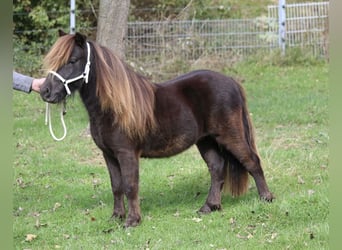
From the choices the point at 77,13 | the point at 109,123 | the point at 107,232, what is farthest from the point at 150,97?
the point at 77,13

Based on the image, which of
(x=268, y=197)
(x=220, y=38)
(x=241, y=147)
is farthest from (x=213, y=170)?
(x=220, y=38)

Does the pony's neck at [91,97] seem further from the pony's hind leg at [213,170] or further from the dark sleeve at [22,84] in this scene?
the pony's hind leg at [213,170]

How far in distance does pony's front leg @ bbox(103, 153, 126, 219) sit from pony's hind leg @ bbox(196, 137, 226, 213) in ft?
2.67

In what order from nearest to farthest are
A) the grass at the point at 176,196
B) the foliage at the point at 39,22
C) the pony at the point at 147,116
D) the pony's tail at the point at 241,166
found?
the grass at the point at 176,196, the pony at the point at 147,116, the pony's tail at the point at 241,166, the foliage at the point at 39,22

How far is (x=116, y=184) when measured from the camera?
5.87m

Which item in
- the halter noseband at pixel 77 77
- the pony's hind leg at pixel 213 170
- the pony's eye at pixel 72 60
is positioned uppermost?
the pony's eye at pixel 72 60

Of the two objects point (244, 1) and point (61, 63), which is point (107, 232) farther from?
point (244, 1)

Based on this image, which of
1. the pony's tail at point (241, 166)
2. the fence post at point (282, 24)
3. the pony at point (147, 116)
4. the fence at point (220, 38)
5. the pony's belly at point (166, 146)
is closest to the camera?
the pony at point (147, 116)

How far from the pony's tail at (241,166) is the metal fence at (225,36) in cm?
826

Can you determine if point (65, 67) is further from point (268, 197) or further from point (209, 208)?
point (268, 197)

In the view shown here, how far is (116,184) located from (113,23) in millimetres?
3877

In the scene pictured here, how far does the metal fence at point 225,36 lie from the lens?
14.6 m

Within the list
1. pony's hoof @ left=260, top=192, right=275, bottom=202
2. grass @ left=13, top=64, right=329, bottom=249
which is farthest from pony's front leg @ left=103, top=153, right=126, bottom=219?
pony's hoof @ left=260, top=192, right=275, bottom=202

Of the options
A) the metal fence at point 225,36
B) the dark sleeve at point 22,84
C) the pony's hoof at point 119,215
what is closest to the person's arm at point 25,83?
the dark sleeve at point 22,84
